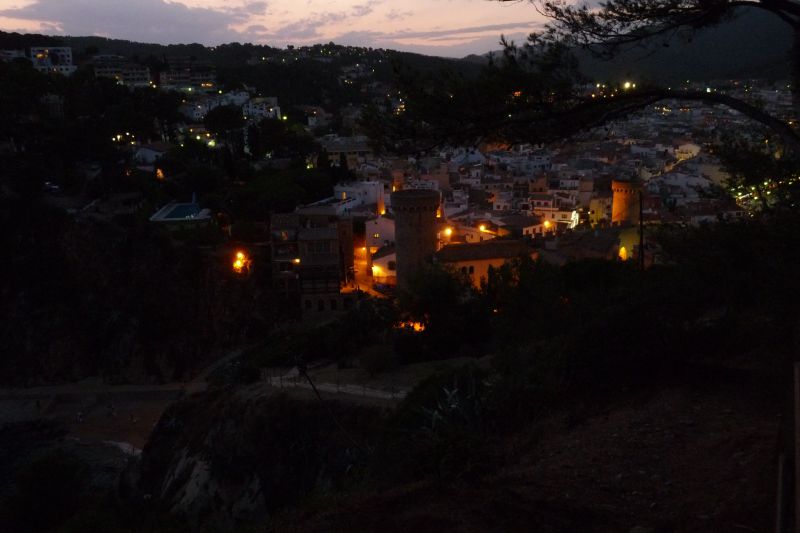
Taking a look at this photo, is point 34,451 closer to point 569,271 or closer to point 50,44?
point 569,271

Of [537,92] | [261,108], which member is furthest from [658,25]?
[261,108]

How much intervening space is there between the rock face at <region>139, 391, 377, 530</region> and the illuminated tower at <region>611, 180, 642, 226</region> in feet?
72.4

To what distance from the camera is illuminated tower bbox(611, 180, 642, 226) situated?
31766 millimetres

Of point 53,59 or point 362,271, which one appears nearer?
point 362,271

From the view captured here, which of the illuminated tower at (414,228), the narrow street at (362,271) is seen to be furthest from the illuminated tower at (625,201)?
the narrow street at (362,271)

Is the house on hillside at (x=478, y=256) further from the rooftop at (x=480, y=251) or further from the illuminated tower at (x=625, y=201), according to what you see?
the illuminated tower at (x=625, y=201)

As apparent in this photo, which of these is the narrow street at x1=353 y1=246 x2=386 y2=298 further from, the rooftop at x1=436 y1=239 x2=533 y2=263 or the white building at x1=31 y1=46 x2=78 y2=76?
the white building at x1=31 y1=46 x2=78 y2=76

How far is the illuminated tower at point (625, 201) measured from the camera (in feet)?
104

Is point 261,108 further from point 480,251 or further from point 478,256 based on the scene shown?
point 478,256

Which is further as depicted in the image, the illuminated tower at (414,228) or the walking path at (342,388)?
the illuminated tower at (414,228)

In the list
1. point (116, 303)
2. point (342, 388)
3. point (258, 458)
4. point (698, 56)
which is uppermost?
point (698, 56)

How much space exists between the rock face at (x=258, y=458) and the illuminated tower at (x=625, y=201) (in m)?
22.1

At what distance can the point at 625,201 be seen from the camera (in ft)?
106

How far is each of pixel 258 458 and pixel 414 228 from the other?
12901 mm
